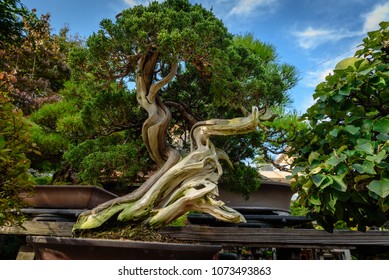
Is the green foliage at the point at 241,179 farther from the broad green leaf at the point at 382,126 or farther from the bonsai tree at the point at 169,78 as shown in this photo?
the broad green leaf at the point at 382,126

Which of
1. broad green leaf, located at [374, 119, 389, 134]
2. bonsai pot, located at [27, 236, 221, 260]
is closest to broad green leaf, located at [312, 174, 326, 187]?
broad green leaf, located at [374, 119, 389, 134]

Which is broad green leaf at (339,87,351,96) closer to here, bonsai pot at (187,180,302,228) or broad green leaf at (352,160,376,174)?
broad green leaf at (352,160,376,174)

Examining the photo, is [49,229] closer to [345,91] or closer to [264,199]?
[345,91]

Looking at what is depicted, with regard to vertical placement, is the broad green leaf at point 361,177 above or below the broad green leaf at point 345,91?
below

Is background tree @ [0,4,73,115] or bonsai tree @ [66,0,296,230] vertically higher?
background tree @ [0,4,73,115]

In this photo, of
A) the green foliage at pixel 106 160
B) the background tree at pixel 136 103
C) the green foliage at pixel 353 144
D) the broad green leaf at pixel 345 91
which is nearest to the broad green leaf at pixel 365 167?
the green foliage at pixel 353 144

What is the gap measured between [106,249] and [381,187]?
2.87 ft

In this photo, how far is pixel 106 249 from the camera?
970 millimetres

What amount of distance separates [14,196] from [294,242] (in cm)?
121

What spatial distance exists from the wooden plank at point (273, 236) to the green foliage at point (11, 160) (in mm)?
621

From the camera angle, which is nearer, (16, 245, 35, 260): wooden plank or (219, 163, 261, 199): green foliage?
(16, 245, 35, 260): wooden plank

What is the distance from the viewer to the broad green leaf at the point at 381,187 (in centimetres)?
72

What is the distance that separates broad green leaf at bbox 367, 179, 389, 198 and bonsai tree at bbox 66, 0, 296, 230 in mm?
615

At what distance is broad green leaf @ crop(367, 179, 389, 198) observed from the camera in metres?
0.72
